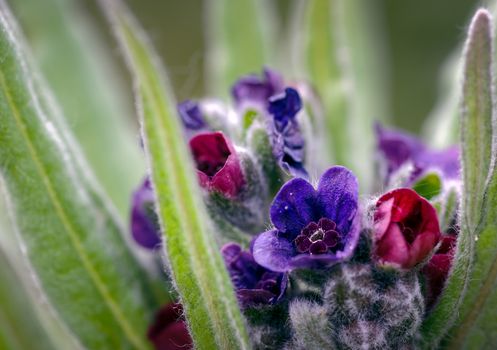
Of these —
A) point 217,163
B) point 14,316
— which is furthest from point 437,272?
point 14,316

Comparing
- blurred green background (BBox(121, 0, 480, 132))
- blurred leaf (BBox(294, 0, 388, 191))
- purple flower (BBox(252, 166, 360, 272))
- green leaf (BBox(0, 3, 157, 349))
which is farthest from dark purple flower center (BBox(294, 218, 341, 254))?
blurred green background (BBox(121, 0, 480, 132))

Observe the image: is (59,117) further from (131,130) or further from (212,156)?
(131,130)

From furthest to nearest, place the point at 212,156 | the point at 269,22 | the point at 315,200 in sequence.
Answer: the point at 269,22 < the point at 212,156 < the point at 315,200

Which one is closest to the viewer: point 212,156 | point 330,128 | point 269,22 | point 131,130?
point 212,156

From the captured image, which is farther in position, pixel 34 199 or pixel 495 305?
pixel 34 199

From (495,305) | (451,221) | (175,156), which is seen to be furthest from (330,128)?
(175,156)

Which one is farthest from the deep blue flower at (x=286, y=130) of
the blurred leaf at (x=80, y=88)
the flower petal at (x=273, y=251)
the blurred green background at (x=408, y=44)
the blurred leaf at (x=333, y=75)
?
the blurred green background at (x=408, y=44)

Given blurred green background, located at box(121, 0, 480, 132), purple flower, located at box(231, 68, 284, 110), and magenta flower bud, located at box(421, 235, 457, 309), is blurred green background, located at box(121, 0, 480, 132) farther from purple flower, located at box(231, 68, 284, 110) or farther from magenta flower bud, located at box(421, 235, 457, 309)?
magenta flower bud, located at box(421, 235, 457, 309)
